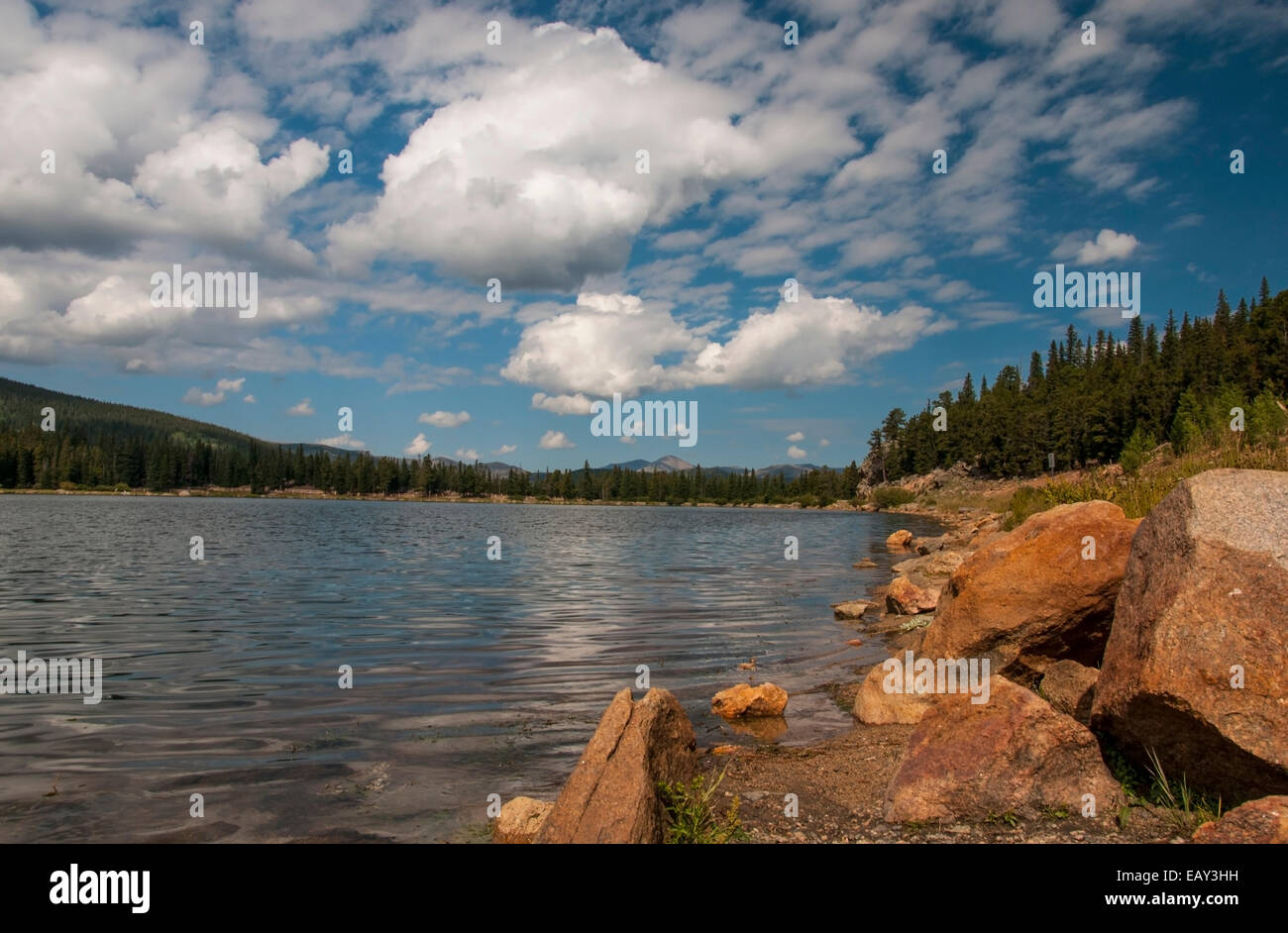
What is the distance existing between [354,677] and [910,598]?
16.1 m

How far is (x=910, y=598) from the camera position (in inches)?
883

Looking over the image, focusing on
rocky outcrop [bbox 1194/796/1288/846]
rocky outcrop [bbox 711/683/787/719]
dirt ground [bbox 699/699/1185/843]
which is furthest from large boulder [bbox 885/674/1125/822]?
rocky outcrop [bbox 711/683/787/719]

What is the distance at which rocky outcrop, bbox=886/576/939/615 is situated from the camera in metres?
22.2

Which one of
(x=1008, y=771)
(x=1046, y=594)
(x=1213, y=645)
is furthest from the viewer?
(x=1046, y=594)

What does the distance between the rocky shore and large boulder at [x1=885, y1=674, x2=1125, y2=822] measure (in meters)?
0.01

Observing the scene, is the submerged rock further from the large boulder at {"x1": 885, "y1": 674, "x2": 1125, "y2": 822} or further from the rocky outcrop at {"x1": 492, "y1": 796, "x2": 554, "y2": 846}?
the rocky outcrop at {"x1": 492, "y1": 796, "x2": 554, "y2": 846}

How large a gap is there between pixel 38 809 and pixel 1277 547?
13931mm

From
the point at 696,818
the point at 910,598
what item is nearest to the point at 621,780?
the point at 696,818

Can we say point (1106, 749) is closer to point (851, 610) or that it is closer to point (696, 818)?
point (696, 818)

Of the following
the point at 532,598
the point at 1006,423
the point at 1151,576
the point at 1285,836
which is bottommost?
the point at 532,598
